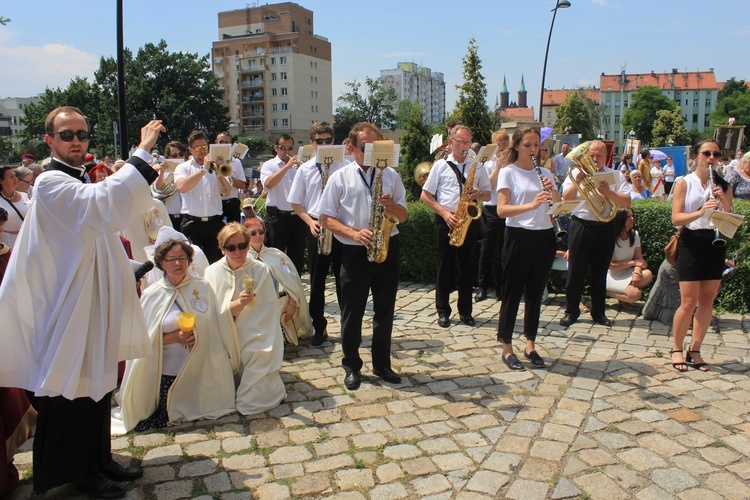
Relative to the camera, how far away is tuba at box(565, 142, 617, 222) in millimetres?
6039

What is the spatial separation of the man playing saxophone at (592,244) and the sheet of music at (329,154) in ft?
8.01

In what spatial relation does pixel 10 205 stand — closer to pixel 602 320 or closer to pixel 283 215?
pixel 283 215

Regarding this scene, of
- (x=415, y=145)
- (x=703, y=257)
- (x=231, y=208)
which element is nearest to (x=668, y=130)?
(x=415, y=145)

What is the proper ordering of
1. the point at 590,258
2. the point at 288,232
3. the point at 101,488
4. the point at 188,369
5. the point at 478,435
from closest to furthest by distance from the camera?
the point at 101,488 → the point at 478,435 → the point at 188,369 → the point at 590,258 → the point at 288,232

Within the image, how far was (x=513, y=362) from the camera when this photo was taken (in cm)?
535

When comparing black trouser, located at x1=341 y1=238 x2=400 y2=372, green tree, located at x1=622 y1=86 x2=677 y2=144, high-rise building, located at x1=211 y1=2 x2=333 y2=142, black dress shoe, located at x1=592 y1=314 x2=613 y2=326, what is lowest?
black dress shoe, located at x1=592 y1=314 x2=613 y2=326

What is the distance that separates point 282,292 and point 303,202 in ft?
3.51

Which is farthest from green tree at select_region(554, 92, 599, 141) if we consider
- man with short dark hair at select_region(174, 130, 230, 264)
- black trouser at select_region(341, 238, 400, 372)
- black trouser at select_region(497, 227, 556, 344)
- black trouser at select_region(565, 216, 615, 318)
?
black trouser at select_region(341, 238, 400, 372)

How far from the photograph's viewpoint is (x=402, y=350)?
5.93 meters

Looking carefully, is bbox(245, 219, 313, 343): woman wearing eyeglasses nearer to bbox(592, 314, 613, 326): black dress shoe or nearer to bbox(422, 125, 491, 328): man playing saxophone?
bbox(422, 125, 491, 328): man playing saxophone

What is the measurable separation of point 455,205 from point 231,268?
2.82 meters

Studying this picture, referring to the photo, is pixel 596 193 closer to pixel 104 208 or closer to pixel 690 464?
pixel 690 464

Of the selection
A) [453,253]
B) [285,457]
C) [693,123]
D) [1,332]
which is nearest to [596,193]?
[453,253]

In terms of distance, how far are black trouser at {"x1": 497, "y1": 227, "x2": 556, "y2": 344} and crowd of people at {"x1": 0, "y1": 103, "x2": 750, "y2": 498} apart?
1 centimetres
